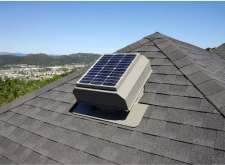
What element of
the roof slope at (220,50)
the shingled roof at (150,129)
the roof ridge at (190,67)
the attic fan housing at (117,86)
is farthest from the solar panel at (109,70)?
the roof slope at (220,50)

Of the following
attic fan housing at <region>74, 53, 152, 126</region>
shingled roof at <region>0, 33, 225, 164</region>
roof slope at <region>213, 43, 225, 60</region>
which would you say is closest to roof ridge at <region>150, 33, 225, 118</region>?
shingled roof at <region>0, 33, 225, 164</region>

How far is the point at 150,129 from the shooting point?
3273 mm

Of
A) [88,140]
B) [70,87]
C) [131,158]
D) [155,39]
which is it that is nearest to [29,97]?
[70,87]

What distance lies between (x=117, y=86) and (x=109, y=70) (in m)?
1.02

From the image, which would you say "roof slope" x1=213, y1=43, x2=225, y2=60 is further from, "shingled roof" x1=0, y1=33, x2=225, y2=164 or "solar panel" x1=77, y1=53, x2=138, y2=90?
"solar panel" x1=77, y1=53, x2=138, y2=90

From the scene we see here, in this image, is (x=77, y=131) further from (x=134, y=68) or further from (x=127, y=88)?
(x=134, y=68)

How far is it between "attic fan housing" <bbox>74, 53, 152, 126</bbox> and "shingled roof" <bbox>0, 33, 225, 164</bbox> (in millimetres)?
347

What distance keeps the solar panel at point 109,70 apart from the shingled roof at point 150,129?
802 mm

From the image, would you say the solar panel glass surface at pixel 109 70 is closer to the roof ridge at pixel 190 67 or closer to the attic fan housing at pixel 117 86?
the attic fan housing at pixel 117 86

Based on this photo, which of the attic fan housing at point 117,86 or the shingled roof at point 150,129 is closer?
the shingled roof at point 150,129

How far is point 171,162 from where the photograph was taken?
2643 mm

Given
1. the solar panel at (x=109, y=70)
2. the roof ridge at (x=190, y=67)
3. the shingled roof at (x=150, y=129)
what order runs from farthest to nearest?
the solar panel at (x=109, y=70) → the roof ridge at (x=190, y=67) → the shingled roof at (x=150, y=129)

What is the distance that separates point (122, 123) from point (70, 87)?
2.60m

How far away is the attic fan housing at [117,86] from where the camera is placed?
3539 millimetres
